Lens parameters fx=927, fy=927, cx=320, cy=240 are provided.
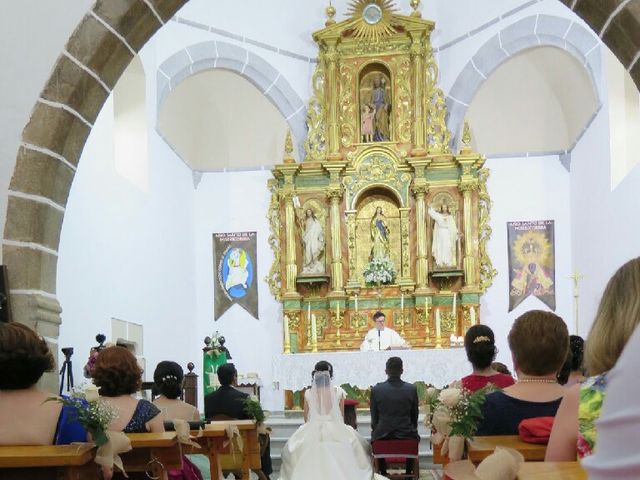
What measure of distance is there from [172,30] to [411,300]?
566 centimetres

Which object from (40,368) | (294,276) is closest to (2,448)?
(40,368)

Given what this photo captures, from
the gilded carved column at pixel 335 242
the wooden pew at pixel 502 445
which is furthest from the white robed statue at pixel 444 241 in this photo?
the wooden pew at pixel 502 445

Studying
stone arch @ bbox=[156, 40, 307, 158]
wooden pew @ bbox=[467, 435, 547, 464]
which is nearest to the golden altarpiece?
stone arch @ bbox=[156, 40, 307, 158]

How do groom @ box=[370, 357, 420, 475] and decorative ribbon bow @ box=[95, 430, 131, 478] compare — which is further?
groom @ box=[370, 357, 420, 475]

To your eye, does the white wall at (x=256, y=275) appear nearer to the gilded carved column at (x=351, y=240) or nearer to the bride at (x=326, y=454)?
the gilded carved column at (x=351, y=240)

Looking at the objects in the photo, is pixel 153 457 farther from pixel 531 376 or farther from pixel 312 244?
pixel 312 244

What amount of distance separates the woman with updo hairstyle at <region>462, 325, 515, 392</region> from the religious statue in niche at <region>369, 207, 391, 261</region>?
10.2 meters

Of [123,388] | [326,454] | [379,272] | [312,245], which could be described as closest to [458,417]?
[123,388]

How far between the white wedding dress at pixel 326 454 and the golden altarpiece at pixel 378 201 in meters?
6.60

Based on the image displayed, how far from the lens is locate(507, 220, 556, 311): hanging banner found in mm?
15148

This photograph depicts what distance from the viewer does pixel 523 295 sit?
15.2 m

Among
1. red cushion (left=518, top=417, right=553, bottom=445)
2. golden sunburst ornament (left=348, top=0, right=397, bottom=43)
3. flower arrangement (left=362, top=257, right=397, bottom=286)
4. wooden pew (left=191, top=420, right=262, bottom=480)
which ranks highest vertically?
golden sunburst ornament (left=348, top=0, right=397, bottom=43)

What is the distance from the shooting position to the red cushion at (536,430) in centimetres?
305

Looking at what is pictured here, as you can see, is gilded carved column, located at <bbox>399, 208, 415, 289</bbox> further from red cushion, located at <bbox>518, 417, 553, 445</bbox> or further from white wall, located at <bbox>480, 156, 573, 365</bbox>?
red cushion, located at <bbox>518, 417, 553, 445</bbox>
